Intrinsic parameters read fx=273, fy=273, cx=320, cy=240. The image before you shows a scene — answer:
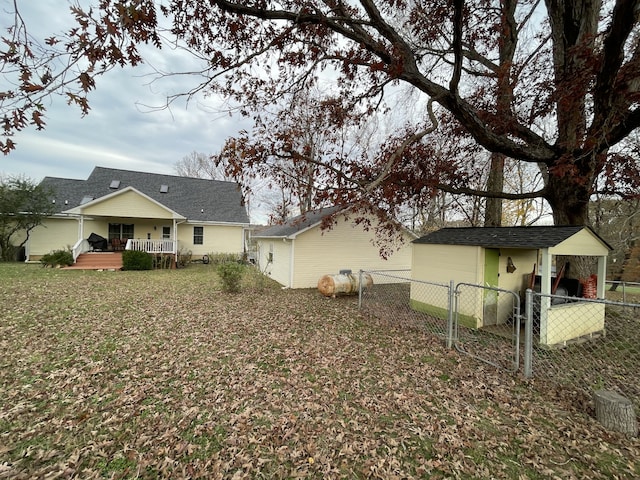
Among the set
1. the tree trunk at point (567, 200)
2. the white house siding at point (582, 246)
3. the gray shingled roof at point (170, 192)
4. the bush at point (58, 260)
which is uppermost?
the gray shingled roof at point (170, 192)

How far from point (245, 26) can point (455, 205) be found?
480 inches

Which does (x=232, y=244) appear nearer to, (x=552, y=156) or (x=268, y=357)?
(x=268, y=357)

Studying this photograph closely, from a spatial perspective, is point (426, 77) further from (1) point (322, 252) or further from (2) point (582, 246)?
(1) point (322, 252)

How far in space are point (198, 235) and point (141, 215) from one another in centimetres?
433

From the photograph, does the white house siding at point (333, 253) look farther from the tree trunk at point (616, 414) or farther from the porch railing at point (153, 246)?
the tree trunk at point (616, 414)

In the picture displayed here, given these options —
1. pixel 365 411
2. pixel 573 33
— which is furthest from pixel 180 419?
pixel 573 33

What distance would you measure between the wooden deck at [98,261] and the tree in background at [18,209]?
394 cm

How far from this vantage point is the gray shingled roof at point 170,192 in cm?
1838

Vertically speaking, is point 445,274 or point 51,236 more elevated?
point 51,236

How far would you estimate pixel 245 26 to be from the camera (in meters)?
5.50

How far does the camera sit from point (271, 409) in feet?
11.2

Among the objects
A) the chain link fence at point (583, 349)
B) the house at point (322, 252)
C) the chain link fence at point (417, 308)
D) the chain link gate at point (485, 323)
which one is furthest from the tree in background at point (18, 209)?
the chain link fence at point (583, 349)

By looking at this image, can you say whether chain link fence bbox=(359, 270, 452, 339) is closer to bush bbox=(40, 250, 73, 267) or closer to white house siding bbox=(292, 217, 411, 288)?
white house siding bbox=(292, 217, 411, 288)

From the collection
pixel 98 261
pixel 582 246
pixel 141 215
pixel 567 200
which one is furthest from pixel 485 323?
pixel 98 261
